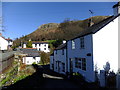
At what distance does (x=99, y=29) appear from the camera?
1504 centimetres

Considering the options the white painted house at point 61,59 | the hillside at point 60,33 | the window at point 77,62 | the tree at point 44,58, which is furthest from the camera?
the hillside at point 60,33

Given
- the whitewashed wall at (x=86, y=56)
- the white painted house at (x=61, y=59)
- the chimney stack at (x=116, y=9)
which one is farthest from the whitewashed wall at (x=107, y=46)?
the white painted house at (x=61, y=59)

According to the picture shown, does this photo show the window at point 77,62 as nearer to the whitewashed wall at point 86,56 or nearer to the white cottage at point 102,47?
the whitewashed wall at point 86,56

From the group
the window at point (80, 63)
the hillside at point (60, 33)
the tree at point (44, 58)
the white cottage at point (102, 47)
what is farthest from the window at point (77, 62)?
the hillside at point (60, 33)

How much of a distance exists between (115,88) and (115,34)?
652 cm

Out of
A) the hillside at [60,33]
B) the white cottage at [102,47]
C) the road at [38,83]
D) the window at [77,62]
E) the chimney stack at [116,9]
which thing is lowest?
the road at [38,83]

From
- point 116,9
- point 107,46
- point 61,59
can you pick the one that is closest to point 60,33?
point 61,59

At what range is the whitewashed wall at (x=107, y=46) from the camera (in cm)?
1496

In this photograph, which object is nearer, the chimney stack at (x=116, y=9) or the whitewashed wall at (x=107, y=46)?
the whitewashed wall at (x=107, y=46)

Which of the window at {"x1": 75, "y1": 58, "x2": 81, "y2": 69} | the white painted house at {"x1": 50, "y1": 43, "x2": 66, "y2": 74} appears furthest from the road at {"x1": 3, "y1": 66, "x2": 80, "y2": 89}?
the white painted house at {"x1": 50, "y1": 43, "x2": 66, "y2": 74}

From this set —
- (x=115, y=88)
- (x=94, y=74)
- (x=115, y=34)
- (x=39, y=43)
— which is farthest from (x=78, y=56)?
(x=39, y=43)

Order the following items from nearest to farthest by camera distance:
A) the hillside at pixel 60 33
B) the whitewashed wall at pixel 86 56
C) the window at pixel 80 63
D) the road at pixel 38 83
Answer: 1. the road at pixel 38 83
2. the whitewashed wall at pixel 86 56
3. the window at pixel 80 63
4. the hillside at pixel 60 33

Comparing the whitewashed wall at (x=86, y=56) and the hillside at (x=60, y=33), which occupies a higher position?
the hillside at (x=60, y=33)

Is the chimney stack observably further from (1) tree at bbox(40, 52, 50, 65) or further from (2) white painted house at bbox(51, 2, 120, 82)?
(1) tree at bbox(40, 52, 50, 65)
